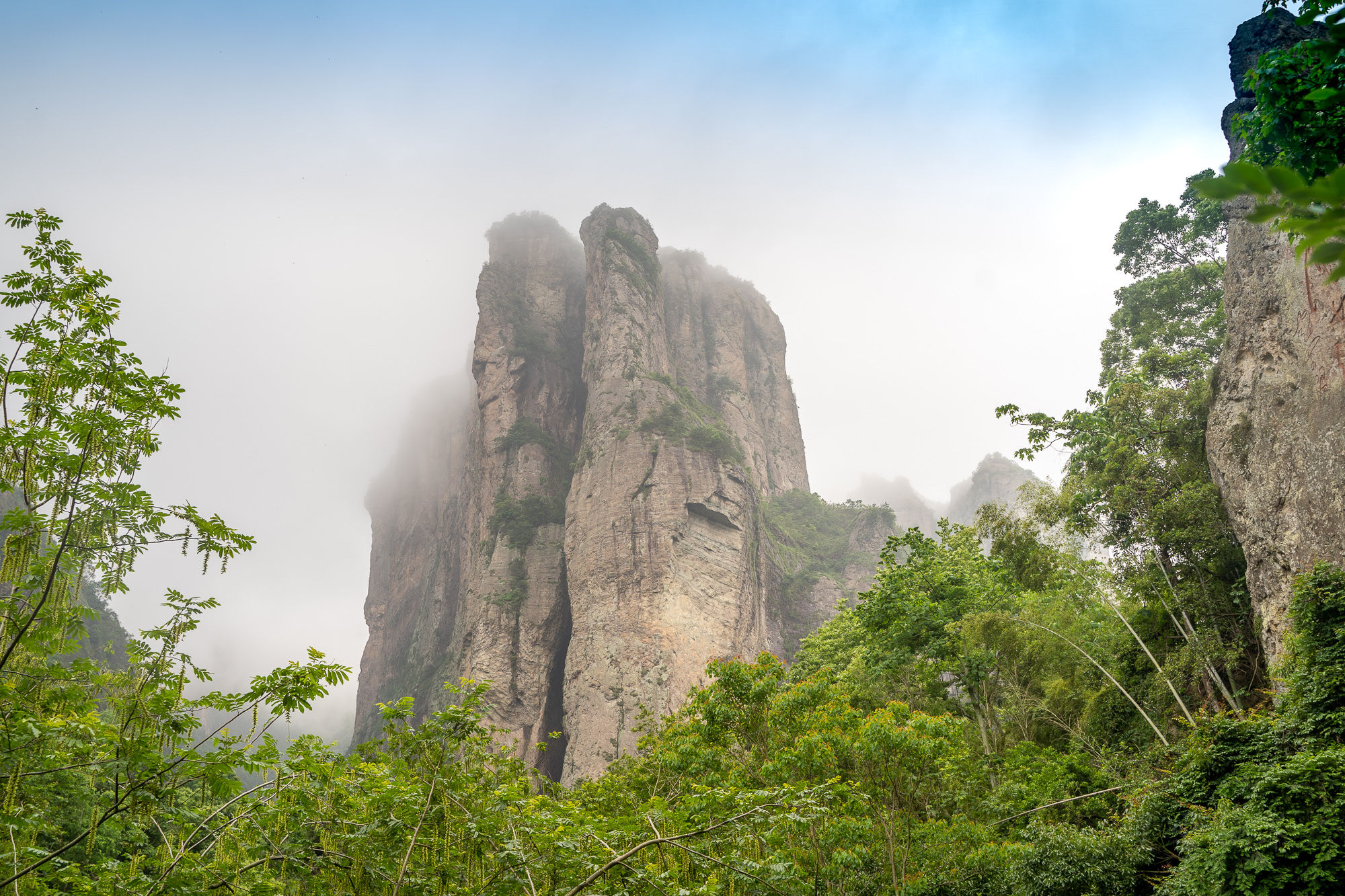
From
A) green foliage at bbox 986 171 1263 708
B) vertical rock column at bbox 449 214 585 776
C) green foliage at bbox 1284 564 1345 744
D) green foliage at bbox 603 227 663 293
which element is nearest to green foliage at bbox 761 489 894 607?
vertical rock column at bbox 449 214 585 776

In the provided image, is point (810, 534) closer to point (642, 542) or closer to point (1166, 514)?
point (642, 542)

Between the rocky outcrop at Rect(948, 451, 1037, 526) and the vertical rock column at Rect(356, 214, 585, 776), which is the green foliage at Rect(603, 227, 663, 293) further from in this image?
the rocky outcrop at Rect(948, 451, 1037, 526)

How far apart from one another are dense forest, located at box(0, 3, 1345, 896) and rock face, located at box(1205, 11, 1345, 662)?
3.66ft

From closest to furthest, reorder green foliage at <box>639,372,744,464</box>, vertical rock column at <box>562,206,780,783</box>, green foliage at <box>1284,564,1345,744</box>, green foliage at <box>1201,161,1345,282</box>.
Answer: green foliage at <box>1201,161,1345,282</box>
green foliage at <box>1284,564,1345,744</box>
vertical rock column at <box>562,206,780,783</box>
green foliage at <box>639,372,744,464</box>

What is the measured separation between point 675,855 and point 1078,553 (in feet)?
60.2

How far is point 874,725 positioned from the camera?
12.0 metres

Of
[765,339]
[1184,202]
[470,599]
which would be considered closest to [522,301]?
[470,599]

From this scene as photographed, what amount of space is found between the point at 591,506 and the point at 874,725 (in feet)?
103

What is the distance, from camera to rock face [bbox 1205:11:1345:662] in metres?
13.2

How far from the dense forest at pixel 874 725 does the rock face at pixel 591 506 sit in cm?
1375

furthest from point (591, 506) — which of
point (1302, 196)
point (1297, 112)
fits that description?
point (1302, 196)

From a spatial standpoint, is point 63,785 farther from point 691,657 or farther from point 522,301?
point 522,301

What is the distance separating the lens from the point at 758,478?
62906 millimetres

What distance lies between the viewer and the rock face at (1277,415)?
13242 millimetres
